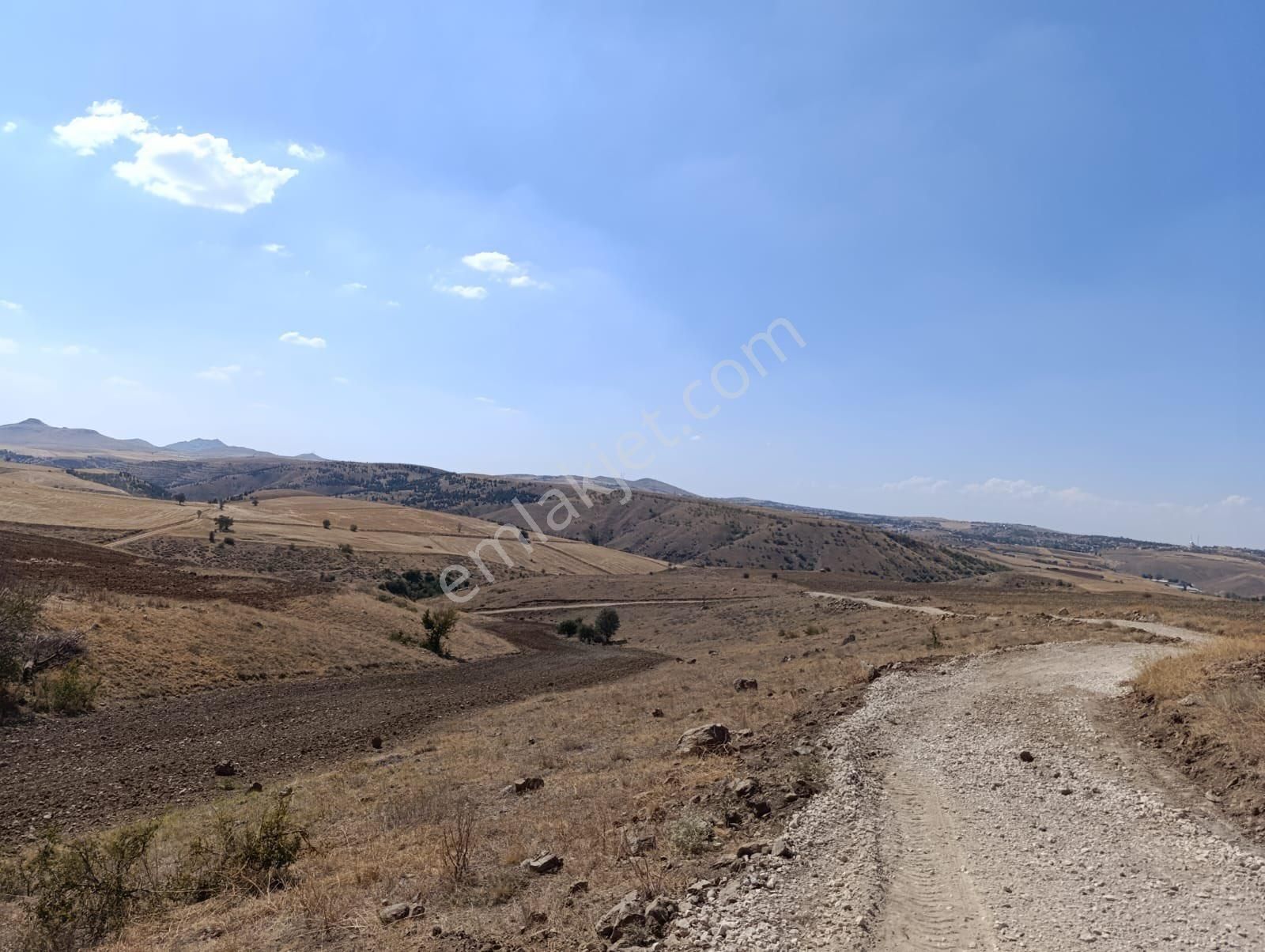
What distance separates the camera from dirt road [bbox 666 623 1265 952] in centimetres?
566

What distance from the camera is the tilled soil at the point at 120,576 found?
29.6 m

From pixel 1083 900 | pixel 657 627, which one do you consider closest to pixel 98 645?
pixel 1083 900

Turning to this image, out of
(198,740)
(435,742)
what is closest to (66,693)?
(198,740)

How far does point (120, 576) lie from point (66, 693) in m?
18.2

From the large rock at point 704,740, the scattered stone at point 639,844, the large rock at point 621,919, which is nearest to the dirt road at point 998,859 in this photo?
the large rock at point 621,919

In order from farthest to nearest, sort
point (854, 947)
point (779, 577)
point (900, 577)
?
point (900, 577), point (779, 577), point (854, 947)

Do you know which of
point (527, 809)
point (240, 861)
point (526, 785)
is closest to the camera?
point (240, 861)

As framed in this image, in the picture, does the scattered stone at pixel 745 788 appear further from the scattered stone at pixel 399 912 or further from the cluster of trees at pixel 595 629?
the cluster of trees at pixel 595 629

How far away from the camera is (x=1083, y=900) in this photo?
6.18 metres

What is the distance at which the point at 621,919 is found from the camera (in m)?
5.99

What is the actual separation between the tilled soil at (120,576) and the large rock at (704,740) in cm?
2674

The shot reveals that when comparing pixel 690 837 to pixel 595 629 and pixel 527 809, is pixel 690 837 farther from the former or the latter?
pixel 595 629

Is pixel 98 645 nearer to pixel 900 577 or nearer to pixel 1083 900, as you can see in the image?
pixel 1083 900

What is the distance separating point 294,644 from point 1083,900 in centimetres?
3073
